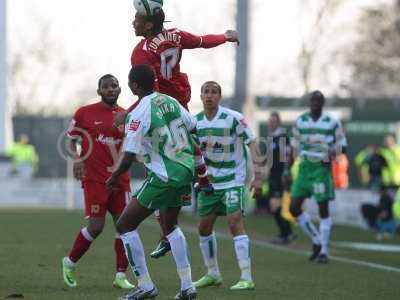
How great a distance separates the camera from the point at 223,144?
13766 mm

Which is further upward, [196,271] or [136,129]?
[136,129]

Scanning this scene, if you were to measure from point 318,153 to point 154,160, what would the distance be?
7331 mm

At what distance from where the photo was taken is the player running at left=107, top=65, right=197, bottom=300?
10891 mm

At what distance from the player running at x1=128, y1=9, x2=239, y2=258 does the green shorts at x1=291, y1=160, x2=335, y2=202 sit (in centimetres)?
606

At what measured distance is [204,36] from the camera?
12094 mm

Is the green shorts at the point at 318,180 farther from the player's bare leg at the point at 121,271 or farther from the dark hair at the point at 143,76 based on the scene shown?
the dark hair at the point at 143,76

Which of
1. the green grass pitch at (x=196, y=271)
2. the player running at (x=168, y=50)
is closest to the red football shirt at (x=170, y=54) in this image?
the player running at (x=168, y=50)

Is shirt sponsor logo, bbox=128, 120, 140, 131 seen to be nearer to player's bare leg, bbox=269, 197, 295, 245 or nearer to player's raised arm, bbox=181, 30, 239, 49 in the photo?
player's raised arm, bbox=181, 30, 239, 49

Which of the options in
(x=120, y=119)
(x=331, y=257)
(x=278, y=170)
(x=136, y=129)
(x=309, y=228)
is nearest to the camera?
(x=136, y=129)

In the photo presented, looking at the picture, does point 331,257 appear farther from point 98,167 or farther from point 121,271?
point 98,167

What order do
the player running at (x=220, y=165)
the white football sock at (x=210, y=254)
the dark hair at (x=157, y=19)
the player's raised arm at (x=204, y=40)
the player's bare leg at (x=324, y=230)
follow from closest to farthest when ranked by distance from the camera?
the dark hair at (x=157, y=19) < the player's raised arm at (x=204, y=40) < the white football sock at (x=210, y=254) < the player running at (x=220, y=165) < the player's bare leg at (x=324, y=230)

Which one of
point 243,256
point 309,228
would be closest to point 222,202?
point 243,256

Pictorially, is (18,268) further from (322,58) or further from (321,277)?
(322,58)

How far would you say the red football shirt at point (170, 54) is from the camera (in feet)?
39.2
